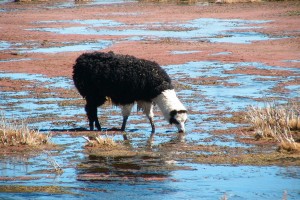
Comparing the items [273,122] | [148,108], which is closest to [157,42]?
[148,108]

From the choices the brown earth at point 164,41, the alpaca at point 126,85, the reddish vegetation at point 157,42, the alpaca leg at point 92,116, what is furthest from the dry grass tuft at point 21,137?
the reddish vegetation at point 157,42

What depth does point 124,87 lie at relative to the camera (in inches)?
673

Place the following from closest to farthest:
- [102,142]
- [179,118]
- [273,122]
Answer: [102,142] → [273,122] → [179,118]

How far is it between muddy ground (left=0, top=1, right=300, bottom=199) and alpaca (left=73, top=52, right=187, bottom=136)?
1.70ft

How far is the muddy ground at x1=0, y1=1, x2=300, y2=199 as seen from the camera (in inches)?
476

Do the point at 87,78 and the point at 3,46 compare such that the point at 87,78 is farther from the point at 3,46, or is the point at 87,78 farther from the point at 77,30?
the point at 77,30

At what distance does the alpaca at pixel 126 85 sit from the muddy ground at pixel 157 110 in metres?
0.52

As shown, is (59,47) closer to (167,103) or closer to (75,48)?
(75,48)

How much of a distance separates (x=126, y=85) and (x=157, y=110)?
10.6 feet

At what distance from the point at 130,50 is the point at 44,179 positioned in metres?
22.3

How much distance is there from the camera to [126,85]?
17094mm

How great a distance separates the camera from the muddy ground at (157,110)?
12.1 metres

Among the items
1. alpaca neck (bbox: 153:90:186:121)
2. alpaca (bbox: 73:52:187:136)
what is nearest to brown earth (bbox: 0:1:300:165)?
alpaca neck (bbox: 153:90:186:121)

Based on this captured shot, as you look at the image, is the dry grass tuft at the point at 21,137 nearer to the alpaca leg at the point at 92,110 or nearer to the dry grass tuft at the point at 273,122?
the alpaca leg at the point at 92,110
